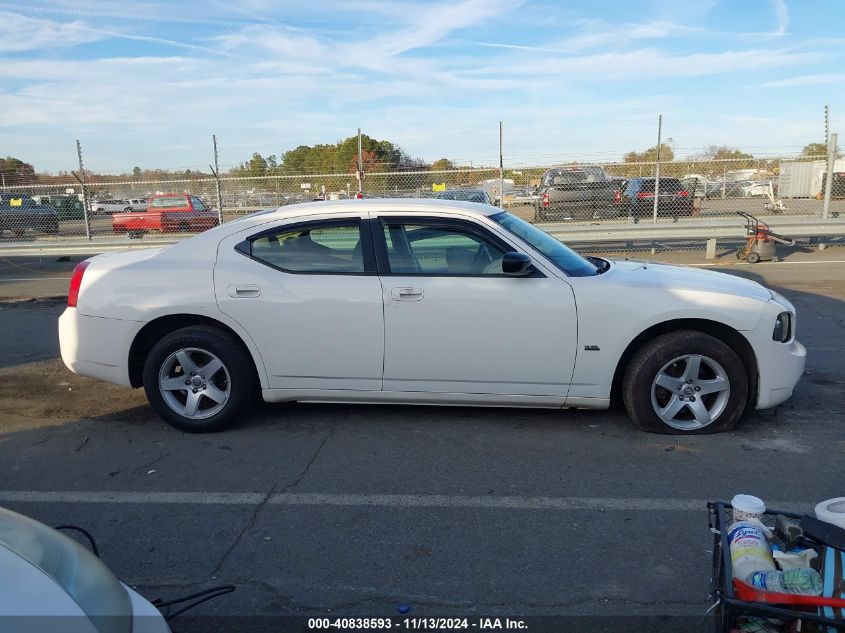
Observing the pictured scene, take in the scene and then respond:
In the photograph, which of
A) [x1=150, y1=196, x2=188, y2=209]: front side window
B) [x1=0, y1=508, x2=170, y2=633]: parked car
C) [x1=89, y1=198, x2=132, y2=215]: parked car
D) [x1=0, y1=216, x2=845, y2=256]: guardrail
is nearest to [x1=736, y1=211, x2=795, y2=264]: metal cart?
[x1=0, y1=216, x2=845, y2=256]: guardrail

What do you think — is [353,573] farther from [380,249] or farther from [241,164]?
[241,164]

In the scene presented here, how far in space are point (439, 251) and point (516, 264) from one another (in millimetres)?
572

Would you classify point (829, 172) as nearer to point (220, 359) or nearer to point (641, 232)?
point (641, 232)

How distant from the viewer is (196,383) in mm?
4887

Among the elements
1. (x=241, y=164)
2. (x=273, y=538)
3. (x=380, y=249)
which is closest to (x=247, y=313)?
(x=380, y=249)

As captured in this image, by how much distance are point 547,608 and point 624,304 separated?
223 cm

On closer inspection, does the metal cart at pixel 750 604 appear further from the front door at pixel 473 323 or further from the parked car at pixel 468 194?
the parked car at pixel 468 194

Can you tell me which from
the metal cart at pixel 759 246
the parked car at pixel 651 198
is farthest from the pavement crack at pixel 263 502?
the parked car at pixel 651 198

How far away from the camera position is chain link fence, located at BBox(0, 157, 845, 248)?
614 inches

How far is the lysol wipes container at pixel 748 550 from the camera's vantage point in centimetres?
224

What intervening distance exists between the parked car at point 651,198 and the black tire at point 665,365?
454 inches

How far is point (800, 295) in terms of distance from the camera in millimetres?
9797

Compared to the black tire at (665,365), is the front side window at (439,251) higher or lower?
higher

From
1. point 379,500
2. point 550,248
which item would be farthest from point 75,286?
point 550,248
